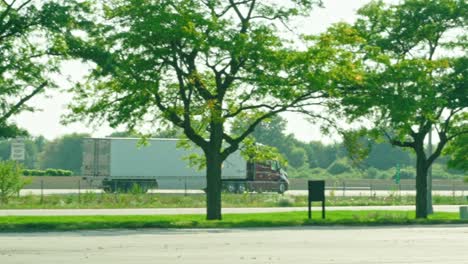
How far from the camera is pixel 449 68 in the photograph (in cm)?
3781

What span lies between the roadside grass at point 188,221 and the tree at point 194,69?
226cm

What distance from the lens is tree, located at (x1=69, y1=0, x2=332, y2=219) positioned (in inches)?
1206

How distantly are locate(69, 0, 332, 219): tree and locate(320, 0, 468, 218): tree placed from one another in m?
1.79

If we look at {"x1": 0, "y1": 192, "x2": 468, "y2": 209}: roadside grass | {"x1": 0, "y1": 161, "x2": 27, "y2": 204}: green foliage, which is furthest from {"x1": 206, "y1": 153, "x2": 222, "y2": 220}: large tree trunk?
{"x1": 0, "y1": 161, "x2": 27, "y2": 204}: green foliage

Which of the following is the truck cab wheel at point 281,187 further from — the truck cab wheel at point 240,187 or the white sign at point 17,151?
the white sign at point 17,151

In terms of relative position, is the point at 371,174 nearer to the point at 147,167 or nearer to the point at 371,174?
the point at 371,174

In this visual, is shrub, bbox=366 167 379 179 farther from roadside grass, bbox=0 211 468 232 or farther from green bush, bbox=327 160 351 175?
A: roadside grass, bbox=0 211 468 232

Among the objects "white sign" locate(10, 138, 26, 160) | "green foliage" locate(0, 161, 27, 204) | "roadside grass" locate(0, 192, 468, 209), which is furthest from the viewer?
"white sign" locate(10, 138, 26, 160)

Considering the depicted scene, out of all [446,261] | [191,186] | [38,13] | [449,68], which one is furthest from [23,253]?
[191,186]

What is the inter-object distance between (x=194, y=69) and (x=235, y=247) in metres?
12.9

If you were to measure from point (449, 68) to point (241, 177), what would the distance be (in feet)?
107

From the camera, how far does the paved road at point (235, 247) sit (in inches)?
690

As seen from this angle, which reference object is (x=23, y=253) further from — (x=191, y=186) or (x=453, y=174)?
(x=453, y=174)

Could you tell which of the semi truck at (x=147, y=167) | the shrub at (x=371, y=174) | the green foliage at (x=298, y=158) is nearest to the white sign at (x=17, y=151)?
the semi truck at (x=147, y=167)
